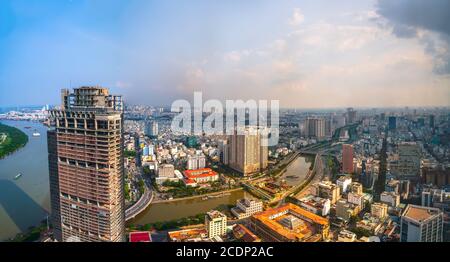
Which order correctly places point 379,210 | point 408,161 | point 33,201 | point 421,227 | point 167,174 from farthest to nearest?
point 167,174 → point 408,161 → point 33,201 → point 379,210 → point 421,227

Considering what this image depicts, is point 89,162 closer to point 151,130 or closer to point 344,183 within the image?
point 344,183

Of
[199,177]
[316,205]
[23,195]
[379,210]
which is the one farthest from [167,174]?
[379,210]

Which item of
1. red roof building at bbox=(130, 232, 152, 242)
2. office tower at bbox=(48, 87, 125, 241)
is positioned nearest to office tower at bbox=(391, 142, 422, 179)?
red roof building at bbox=(130, 232, 152, 242)

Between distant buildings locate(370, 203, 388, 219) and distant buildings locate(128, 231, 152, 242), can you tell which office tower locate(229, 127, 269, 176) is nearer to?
distant buildings locate(370, 203, 388, 219)

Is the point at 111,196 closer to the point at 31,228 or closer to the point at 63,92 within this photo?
the point at 63,92

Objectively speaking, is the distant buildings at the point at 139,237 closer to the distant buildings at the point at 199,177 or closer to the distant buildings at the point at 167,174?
the distant buildings at the point at 199,177

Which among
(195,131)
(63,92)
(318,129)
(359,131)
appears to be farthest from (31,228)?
(318,129)
